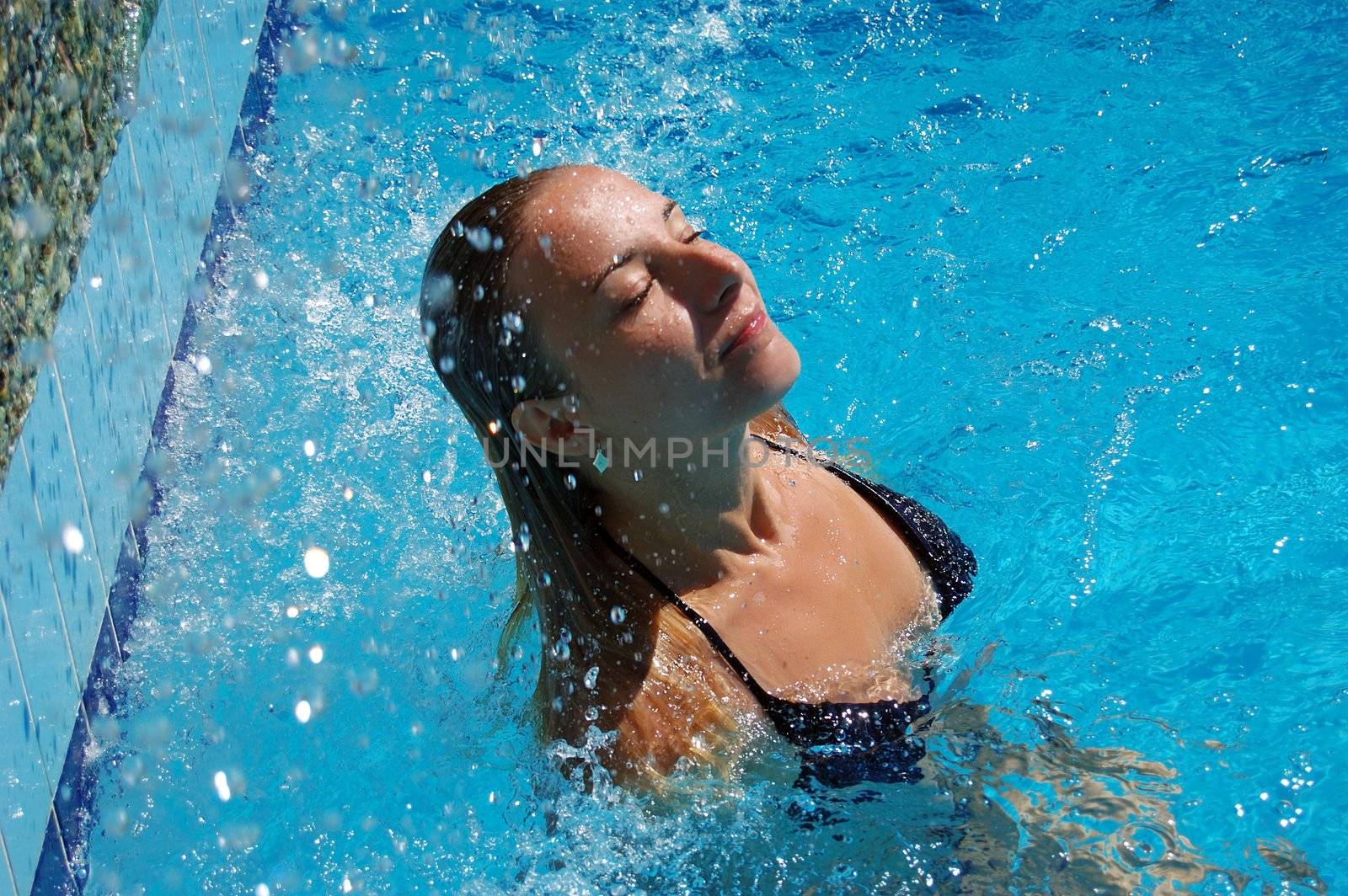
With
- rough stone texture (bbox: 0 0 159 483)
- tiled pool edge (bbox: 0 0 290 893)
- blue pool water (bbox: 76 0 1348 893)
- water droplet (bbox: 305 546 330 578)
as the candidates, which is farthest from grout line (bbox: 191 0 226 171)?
water droplet (bbox: 305 546 330 578)

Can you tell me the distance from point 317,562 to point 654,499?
1660 millimetres

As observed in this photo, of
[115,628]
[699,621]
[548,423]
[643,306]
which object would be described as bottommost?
[115,628]

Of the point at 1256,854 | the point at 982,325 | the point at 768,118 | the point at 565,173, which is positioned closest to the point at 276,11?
the point at 768,118

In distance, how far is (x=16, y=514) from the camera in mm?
2893

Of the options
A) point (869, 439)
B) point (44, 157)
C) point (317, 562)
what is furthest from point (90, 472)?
point (869, 439)

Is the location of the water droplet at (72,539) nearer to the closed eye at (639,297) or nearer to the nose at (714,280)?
the closed eye at (639,297)

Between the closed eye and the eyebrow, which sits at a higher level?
the eyebrow

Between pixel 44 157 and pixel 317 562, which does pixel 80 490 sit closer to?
pixel 317 562

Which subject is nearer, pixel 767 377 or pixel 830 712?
pixel 767 377

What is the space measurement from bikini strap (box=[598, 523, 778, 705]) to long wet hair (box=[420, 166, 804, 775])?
0.05 ft

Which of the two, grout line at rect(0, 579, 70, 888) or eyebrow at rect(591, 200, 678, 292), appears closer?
eyebrow at rect(591, 200, 678, 292)

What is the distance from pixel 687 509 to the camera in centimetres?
260

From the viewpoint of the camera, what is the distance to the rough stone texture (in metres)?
2.93

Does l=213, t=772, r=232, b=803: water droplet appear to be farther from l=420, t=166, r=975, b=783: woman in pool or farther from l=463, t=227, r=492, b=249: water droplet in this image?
l=463, t=227, r=492, b=249: water droplet
